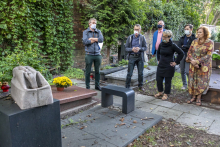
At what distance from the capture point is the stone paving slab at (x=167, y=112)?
376 centimetres

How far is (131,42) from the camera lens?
17.4ft

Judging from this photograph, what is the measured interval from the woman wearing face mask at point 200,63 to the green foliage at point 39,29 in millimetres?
4140

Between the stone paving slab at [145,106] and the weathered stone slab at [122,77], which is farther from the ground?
the weathered stone slab at [122,77]

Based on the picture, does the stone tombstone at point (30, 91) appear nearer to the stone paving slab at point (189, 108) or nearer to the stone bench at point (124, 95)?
the stone bench at point (124, 95)

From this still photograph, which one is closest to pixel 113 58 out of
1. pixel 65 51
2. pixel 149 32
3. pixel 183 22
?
pixel 65 51

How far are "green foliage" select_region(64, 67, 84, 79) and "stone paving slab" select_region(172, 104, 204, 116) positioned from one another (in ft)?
12.5

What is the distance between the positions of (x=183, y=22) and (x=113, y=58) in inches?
321

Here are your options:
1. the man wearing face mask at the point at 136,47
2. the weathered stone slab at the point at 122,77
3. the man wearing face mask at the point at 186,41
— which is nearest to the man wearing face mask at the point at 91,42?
the man wearing face mask at the point at 136,47

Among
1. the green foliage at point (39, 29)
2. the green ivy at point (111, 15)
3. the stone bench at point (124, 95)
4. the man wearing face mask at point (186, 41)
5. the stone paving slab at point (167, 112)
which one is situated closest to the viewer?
the stone bench at point (124, 95)

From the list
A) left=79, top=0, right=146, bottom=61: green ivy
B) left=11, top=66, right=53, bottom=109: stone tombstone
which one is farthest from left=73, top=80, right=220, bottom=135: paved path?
left=79, top=0, right=146, bottom=61: green ivy

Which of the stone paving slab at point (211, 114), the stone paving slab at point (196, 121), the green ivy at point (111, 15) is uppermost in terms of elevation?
the green ivy at point (111, 15)

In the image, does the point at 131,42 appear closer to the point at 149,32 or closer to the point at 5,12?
the point at 5,12

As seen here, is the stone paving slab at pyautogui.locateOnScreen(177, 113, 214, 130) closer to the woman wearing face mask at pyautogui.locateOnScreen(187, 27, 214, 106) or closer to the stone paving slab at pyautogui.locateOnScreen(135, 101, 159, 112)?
the stone paving slab at pyautogui.locateOnScreen(135, 101, 159, 112)

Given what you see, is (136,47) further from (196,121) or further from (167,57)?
(196,121)
